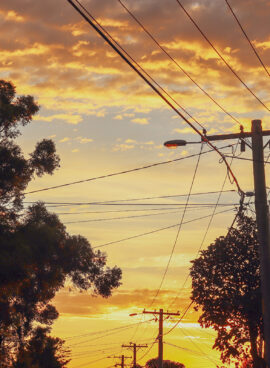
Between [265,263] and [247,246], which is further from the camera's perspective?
[247,246]

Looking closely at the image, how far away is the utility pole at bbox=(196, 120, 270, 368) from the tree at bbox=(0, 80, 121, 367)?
45.9 ft

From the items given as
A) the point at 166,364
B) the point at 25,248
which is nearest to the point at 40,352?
the point at 25,248

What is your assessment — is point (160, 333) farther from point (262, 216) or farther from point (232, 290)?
point (262, 216)

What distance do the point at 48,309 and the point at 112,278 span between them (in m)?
4.29

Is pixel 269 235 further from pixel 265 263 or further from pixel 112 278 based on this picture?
pixel 112 278

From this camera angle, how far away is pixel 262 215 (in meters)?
15.5

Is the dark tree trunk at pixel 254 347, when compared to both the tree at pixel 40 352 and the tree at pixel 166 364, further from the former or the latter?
the tree at pixel 166 364

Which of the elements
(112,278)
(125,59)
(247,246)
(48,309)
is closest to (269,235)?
(125,59)

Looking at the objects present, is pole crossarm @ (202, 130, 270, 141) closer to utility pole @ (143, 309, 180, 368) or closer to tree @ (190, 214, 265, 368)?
tree @ (190, 214, 265, 368)

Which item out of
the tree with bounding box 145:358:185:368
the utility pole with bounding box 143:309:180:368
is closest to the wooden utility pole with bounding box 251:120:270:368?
the utility pole with bounding box 143:309:180:368


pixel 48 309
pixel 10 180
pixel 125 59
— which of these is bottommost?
pixel 48 309

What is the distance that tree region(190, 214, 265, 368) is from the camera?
38.7m

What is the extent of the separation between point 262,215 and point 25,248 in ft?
46.9

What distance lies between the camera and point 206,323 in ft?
132
